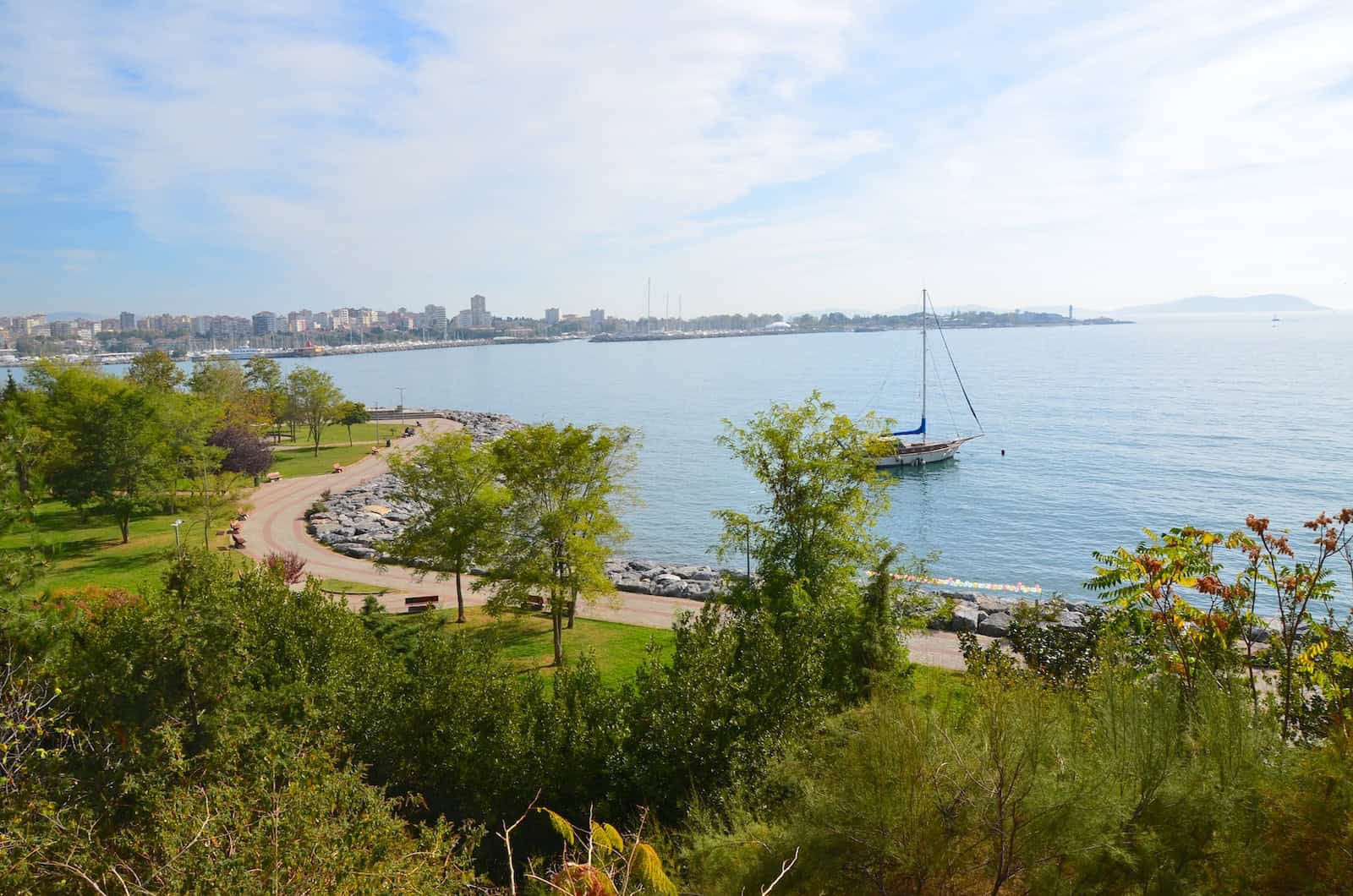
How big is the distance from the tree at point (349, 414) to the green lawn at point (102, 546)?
72.2 feet

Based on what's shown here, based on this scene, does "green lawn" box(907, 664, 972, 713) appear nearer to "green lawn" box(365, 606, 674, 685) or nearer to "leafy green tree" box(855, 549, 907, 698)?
"leafy green tree" box(855, 549, 907, 698)

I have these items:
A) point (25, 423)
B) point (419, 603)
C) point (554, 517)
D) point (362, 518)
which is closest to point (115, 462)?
point (25, 423)

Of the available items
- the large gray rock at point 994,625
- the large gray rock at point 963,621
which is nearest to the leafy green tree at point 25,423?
the large gray rock at point 963,621

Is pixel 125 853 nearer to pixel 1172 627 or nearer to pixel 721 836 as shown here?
pixel 721 836

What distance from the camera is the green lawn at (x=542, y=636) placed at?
63.8 feet

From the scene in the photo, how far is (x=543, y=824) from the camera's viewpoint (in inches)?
491

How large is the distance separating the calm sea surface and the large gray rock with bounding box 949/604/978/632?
4.43 meters

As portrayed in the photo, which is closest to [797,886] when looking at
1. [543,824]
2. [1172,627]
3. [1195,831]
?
[1195,831]

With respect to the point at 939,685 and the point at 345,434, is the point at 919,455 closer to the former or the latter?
the point at 939,685

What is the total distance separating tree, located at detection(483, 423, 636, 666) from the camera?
19.8 metres

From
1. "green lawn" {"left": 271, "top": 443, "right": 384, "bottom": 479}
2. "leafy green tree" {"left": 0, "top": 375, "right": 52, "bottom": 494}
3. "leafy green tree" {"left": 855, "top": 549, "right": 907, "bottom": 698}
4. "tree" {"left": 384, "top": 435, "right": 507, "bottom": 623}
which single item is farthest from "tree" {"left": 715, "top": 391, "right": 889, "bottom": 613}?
"green lawn" {"left": 271, "top": 443, "right": 384, "bottom": 479}

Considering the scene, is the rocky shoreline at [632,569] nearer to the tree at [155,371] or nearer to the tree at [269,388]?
the tree at [269,388]

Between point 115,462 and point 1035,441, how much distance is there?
191 feet

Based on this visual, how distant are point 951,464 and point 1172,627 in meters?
45.9
